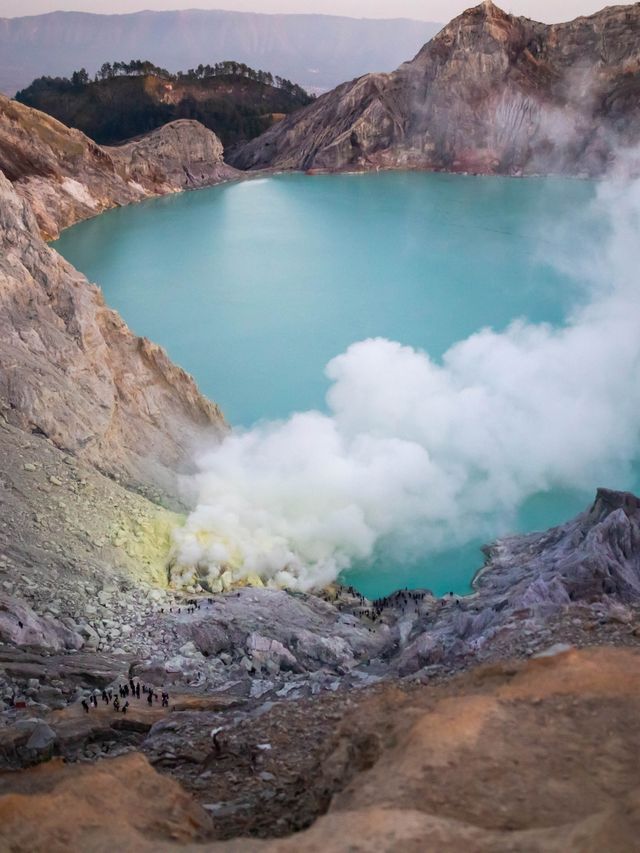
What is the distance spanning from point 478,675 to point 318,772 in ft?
5.93

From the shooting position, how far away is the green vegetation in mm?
84500

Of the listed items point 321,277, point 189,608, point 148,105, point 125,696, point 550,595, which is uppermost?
point 148,105

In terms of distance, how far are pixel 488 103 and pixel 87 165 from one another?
1545 inches

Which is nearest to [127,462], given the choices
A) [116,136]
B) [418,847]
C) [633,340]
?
[418,847]

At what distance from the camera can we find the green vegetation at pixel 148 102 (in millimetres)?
84500

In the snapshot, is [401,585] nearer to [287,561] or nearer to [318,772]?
[287,561]

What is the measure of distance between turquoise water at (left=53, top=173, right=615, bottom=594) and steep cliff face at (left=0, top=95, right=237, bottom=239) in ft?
6.21

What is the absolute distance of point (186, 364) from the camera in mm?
31719

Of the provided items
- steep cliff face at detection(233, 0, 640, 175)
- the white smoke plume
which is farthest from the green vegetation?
the white smoke plume

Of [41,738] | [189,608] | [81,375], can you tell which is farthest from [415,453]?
[41,738]

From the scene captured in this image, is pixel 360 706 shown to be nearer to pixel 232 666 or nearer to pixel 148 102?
pixel 232 666

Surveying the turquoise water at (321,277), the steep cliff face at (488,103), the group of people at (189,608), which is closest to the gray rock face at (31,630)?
the group of people at (189,608)

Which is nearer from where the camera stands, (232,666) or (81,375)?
(232,666)

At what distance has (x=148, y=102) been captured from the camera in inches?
3374
